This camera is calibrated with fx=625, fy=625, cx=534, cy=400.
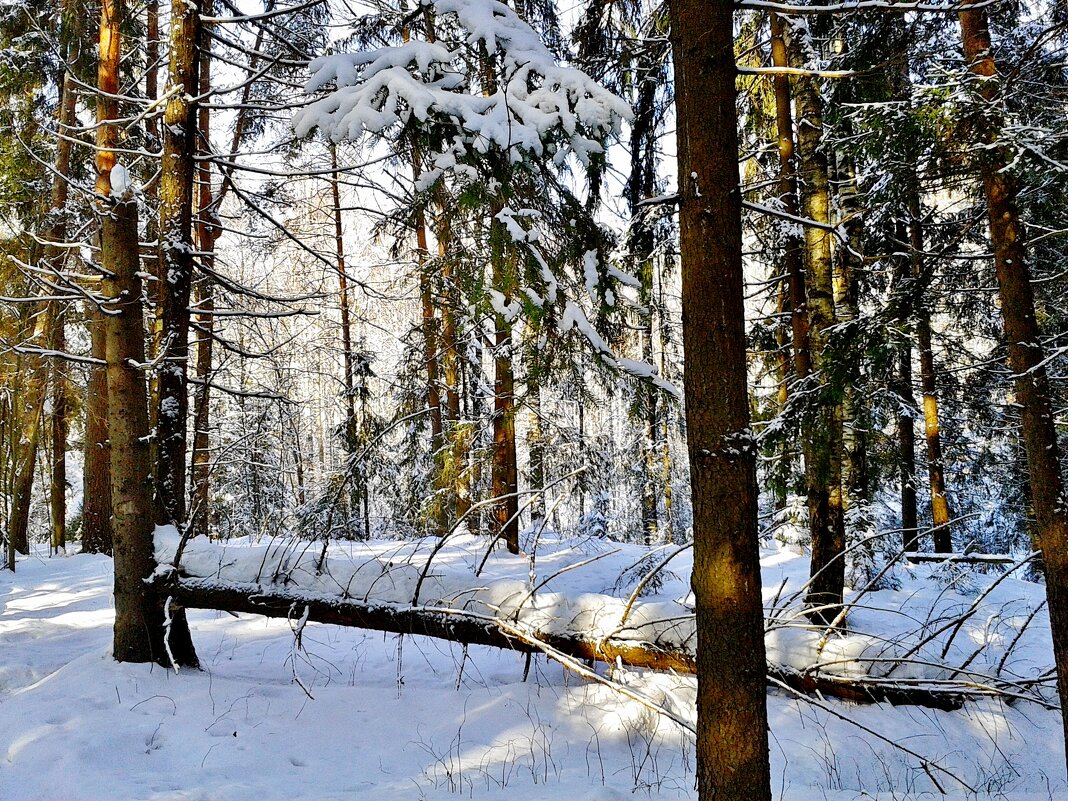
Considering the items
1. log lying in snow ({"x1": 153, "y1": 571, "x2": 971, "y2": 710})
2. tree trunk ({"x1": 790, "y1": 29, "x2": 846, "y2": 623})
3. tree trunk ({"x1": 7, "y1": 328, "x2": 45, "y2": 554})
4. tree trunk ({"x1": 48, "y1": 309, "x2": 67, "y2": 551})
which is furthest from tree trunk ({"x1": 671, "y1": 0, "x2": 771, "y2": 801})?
tree trunk ({"x1": 48, "y1": 309, "x2": 67, "y2": 551})

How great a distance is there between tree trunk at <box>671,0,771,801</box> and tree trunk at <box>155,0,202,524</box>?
417 cm

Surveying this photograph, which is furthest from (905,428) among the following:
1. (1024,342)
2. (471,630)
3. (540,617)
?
(471,630)

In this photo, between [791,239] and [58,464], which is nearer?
[791,239]

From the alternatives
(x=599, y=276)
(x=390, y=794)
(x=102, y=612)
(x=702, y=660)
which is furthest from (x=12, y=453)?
(x=702, y=660)

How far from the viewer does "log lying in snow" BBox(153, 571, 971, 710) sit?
3939 millimetres

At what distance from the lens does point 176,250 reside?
5039mm

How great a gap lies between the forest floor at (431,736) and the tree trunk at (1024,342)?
78 centimetres

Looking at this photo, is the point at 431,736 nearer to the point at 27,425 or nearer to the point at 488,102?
the point at 488,102

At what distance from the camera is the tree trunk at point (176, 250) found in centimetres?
498

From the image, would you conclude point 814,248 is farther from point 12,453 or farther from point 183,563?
point 12,453

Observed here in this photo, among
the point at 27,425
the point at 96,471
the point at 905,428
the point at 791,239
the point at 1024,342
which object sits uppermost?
the point at 791,239

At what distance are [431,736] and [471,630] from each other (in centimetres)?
72

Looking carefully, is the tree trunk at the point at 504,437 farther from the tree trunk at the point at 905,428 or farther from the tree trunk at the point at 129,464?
the tree trunk at the point at 905,428

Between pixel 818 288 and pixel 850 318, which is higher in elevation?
pixel 818 288
